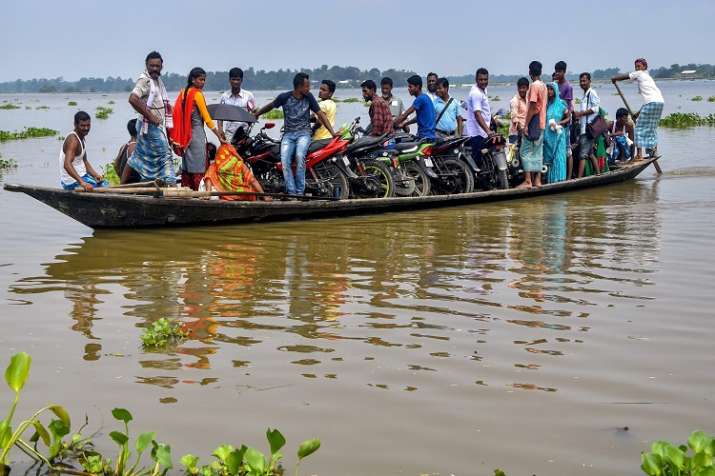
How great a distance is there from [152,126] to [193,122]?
420 mm

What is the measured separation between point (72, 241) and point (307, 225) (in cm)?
244

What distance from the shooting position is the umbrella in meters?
9.22

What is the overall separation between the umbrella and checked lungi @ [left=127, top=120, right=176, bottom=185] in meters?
0.58

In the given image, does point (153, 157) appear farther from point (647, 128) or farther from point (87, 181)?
point (647, 128)

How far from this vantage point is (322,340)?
5.17 meters

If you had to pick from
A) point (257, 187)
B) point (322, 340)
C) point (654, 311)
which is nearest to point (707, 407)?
point (654, 311)

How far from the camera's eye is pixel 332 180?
1027 centimetres

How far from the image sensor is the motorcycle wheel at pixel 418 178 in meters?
10.8

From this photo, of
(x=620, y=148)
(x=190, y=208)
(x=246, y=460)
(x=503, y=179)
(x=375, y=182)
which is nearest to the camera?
(x=246, y=460)

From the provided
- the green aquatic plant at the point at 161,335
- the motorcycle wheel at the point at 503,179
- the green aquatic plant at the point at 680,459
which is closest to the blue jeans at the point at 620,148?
the motorcycle wheel at the point at 503,179

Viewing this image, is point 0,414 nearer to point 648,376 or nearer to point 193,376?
point 193,376

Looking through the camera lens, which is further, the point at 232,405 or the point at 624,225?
the point at 624,225

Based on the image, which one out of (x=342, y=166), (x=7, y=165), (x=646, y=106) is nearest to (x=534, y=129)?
(x=342, y=166)

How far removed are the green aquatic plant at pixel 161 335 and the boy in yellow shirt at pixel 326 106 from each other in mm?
5635
